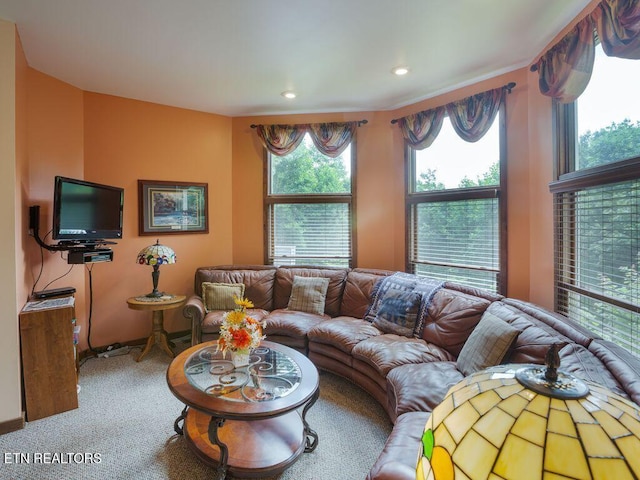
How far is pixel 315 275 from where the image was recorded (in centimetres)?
374

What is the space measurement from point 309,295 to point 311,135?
6.47 feet

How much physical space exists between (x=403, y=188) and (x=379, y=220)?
48cm

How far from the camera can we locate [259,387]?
6.16 ft

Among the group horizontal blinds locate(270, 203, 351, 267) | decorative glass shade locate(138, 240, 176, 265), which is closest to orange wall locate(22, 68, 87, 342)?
decorative glass shade locate(138, 240, 176, 265)

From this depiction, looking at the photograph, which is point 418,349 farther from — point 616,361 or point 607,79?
point 607,79

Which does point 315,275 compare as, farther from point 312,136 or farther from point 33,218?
point 33,218

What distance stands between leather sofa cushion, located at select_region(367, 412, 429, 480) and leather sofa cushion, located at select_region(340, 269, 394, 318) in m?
1.67

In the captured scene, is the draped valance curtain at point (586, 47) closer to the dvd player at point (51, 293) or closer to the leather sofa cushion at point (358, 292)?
the leather sofa cushion at point (358, 292)

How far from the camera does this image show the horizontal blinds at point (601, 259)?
169 cm

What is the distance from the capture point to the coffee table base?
1718 mm

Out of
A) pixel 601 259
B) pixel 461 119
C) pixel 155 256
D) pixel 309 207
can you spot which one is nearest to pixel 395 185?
pixel 461 119

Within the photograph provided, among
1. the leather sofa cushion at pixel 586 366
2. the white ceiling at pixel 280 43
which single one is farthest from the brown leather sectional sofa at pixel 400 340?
the white ceiling at pixel 280 43

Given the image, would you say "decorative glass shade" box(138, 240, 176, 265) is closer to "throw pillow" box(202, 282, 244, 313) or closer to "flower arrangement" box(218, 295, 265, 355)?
"throw pillow" box(202, 282, 244, 313)

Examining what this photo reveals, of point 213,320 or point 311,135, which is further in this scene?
point 311,135
